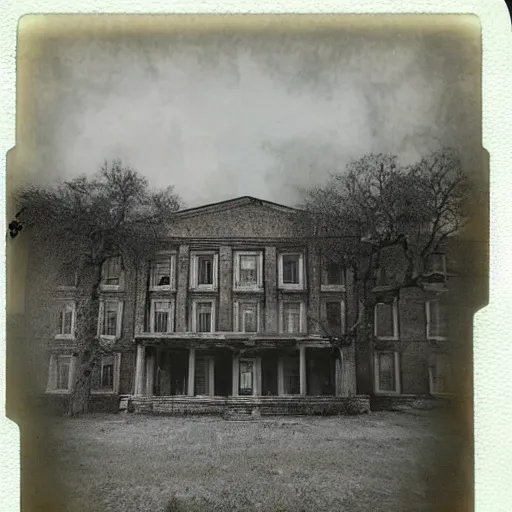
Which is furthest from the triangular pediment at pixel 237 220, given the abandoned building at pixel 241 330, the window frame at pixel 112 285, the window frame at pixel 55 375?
the window frame at pixel 55 375

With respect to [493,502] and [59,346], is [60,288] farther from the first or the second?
[493,502]

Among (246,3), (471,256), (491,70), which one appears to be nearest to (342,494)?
(471,256)

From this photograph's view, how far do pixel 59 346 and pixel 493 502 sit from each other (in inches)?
82.0

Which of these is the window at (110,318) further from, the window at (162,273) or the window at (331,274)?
the window at (331,274)

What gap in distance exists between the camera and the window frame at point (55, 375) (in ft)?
10.5

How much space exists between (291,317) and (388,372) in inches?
19.7

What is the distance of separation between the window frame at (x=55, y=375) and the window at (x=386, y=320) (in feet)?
4.54

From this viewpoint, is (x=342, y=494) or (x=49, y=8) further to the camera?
(x=49, y=8)

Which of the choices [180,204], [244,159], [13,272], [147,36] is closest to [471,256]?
[244,159]

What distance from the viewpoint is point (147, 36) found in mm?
3250

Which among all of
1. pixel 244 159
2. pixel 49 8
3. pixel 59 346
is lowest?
pixel 59 346

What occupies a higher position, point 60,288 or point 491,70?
point 491,70

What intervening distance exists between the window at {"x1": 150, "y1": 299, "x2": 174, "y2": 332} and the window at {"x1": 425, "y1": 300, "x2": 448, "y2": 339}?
3.80ft

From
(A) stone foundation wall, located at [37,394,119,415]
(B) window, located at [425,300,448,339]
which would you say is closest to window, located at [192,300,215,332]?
(A) stone foundation wall, located at [37,394,119,415]
